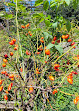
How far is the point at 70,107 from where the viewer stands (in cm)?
137

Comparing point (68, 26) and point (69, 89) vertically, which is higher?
point (68, 26)

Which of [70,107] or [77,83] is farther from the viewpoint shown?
[77,83]

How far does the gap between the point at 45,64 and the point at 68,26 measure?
11.6 inches

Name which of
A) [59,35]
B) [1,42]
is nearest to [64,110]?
[59,35]

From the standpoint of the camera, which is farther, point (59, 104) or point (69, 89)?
point (69, 89)

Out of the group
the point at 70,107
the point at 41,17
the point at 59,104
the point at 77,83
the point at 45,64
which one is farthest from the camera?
the point at 77,83

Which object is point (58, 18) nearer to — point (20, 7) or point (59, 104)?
point (20, 7)

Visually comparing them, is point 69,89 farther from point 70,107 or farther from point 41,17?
point 41,17

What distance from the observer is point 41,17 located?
0.61 meters

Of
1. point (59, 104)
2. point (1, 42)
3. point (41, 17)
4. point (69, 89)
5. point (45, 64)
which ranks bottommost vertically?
point (59, 104)

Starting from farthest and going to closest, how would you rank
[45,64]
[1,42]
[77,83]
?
[1,42]
[77,83]
[45,64]

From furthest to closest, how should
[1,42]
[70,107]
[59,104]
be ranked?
1. [1,42]
2. [59,104]
3. [70,107]

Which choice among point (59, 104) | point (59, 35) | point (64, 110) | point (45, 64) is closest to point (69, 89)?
point (59, 104)

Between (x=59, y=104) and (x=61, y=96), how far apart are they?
0.49ft
